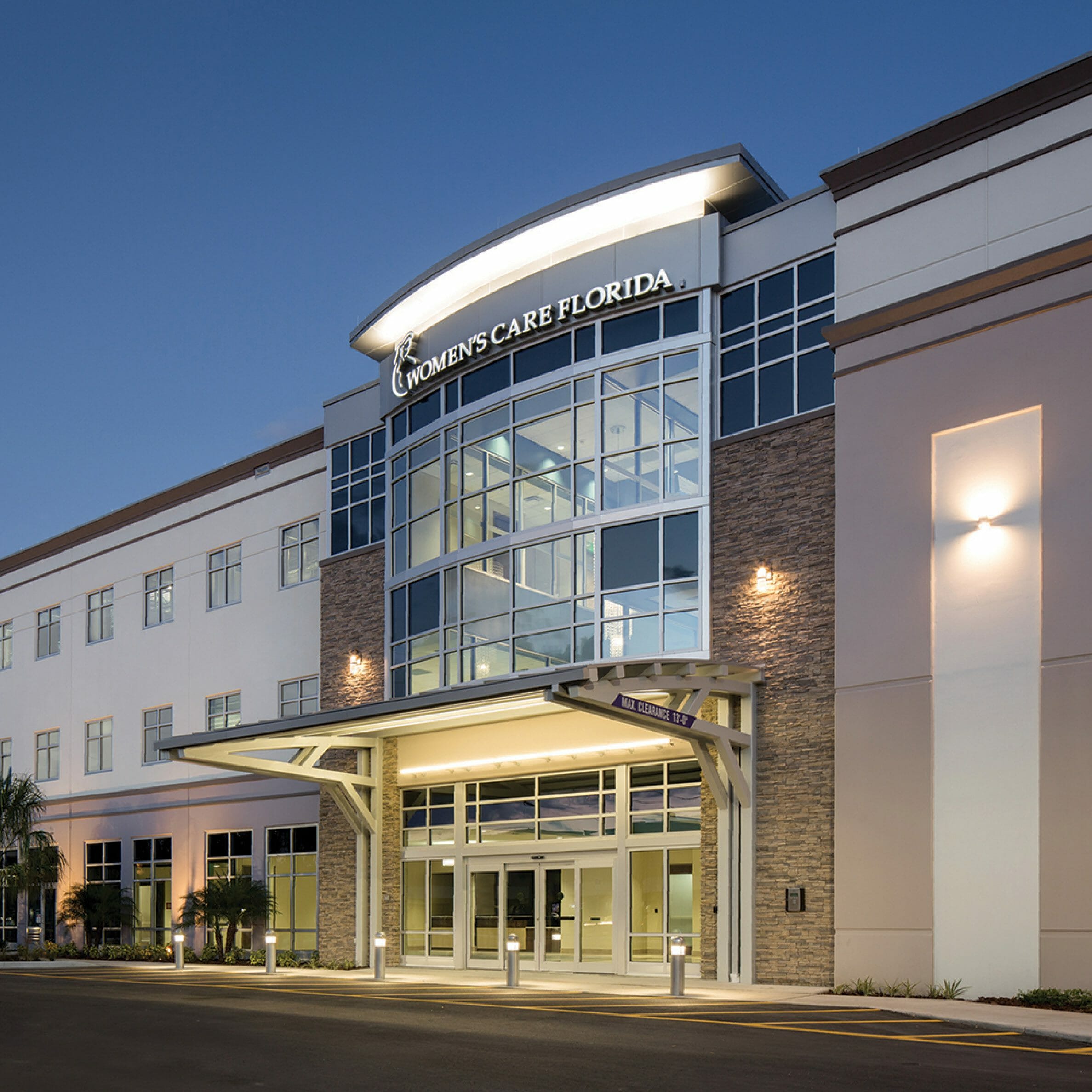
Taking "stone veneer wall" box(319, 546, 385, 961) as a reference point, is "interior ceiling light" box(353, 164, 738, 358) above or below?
above

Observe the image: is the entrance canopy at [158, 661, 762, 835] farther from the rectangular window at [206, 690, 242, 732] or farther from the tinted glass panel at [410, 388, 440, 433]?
the tinted glass panel at [410, 388, 440, 433]

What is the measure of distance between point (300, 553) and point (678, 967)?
1649 cm

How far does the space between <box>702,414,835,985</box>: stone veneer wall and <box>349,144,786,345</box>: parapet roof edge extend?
4.77m

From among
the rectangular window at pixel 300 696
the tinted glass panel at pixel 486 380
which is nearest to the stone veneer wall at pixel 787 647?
the tinted glass panel at pixel 486 380

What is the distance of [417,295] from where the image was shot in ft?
88.8

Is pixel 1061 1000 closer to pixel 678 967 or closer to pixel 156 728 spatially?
pixel 678 967

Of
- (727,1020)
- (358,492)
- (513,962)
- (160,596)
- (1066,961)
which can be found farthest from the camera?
(160,596)

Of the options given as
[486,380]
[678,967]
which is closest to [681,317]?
[486,380]

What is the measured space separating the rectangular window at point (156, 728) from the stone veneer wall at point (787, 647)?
59.1 feet

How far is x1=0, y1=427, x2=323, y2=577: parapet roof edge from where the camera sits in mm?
31922

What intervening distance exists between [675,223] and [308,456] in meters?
12.3

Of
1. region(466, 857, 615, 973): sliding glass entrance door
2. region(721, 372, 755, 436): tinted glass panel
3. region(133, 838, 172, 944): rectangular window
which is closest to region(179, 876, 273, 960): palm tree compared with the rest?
region(133, 838, 172, 944): rectangular window

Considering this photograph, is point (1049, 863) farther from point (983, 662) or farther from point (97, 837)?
point (97, 837)

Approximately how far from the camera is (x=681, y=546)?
2203 cm
